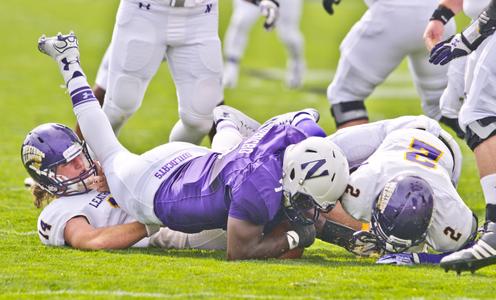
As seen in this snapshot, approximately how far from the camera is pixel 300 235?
17.0 feet

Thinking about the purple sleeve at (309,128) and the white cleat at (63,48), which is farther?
the white cleat at (63,48)

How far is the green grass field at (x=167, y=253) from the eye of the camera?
440cm

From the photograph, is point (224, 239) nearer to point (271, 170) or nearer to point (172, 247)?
point (172, 247)

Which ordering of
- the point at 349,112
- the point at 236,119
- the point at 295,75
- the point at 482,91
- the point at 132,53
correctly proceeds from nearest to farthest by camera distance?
the point at 482,91
the point at 236,119
the point at 132,53
the point at 349,112
the point at 295,75

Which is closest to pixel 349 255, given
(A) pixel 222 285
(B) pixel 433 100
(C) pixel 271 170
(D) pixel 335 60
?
(C) pixel 271 170

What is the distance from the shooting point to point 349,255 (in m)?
5.52

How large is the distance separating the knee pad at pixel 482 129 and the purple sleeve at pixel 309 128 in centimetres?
74

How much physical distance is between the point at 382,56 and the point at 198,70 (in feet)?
4.25

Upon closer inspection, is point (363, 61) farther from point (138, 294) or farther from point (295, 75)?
point (295, 75)

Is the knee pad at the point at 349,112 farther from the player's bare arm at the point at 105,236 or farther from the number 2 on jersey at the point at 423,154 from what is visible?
the player's bare arm at the point at 105,236

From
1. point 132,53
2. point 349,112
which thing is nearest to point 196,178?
point 132,53

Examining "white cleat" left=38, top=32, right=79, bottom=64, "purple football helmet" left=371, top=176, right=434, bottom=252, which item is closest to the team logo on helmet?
"white cleat" left=38, top=32, right=79, bottom=64

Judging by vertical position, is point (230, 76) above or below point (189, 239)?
below

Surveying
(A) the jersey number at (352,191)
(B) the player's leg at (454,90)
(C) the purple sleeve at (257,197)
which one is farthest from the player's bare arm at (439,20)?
(C) the purple sleeve at (257,197)
